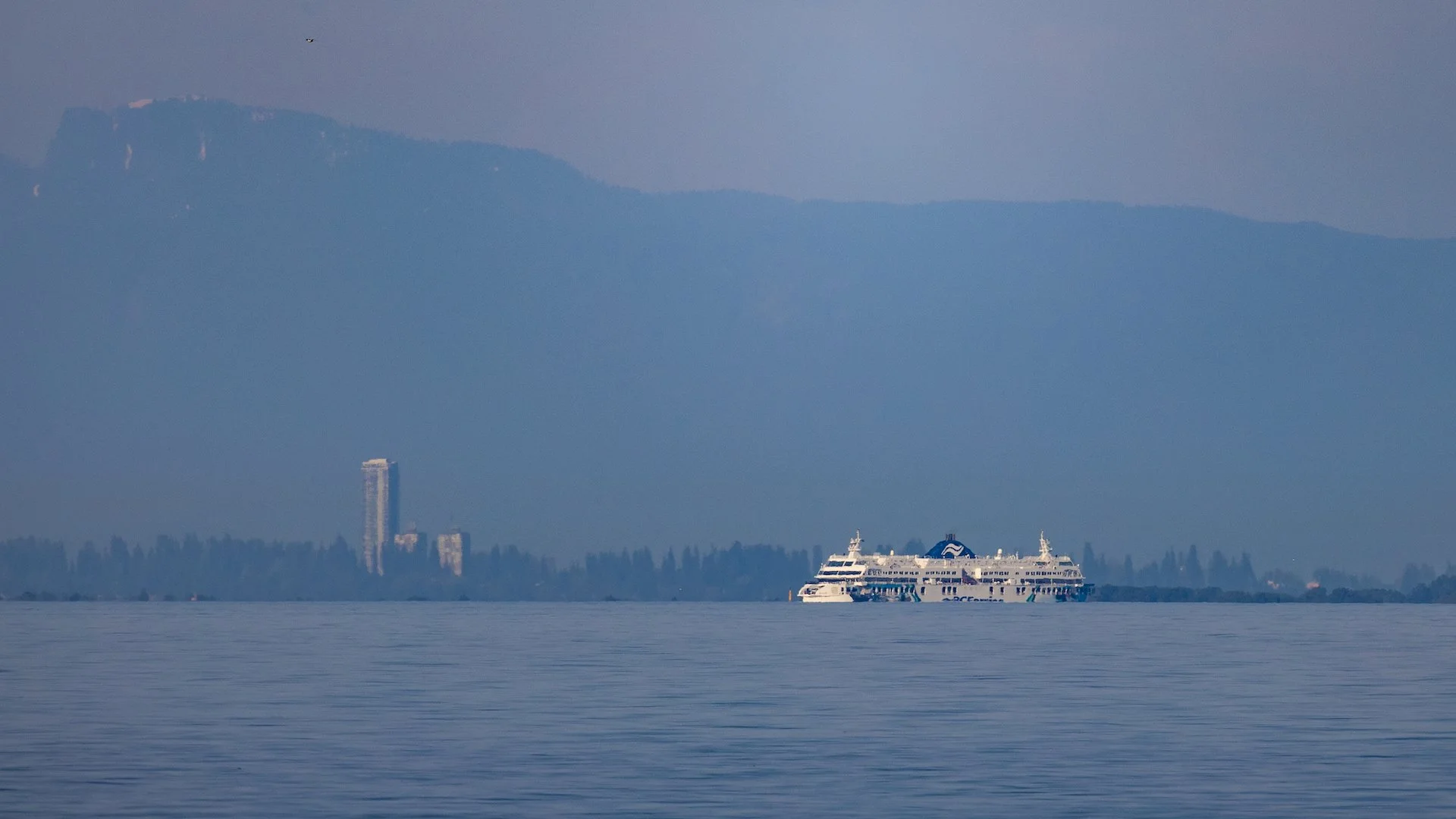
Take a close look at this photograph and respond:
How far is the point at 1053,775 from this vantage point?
146 ft

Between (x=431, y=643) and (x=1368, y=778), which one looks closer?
(x=1368, y=778)

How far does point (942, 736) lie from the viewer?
53.3 metres

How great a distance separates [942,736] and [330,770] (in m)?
16.3

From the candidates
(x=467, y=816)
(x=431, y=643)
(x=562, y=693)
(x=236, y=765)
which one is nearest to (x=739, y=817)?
(x=467, y=816)

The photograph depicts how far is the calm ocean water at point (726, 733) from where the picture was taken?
40.8 m

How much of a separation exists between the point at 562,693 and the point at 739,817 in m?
32.0

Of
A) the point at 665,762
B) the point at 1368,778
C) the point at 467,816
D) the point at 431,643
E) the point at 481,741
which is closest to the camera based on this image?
the point at 467,816

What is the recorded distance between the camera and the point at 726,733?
5425 cm

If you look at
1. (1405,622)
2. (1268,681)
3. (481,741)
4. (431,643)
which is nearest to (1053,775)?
(481,741)

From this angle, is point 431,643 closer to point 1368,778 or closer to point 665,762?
point 665,762

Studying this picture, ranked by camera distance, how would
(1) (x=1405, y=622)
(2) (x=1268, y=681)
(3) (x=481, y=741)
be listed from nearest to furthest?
(3) (x=481, y=741) < (2) (x=1268, y=681) < (1) (x=1405, y=622)

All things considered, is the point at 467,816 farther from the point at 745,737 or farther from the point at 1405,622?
the point at 1405,622

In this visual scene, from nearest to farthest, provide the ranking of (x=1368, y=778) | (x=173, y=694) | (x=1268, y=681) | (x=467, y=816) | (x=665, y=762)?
1. (x=467, y=816)
2. (x=1368, y=778)
3. (x=665, y=762)
4. (x=173, y=694)
5. (x=1268, y=681)

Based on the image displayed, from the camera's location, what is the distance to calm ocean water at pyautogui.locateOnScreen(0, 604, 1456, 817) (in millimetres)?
40844
